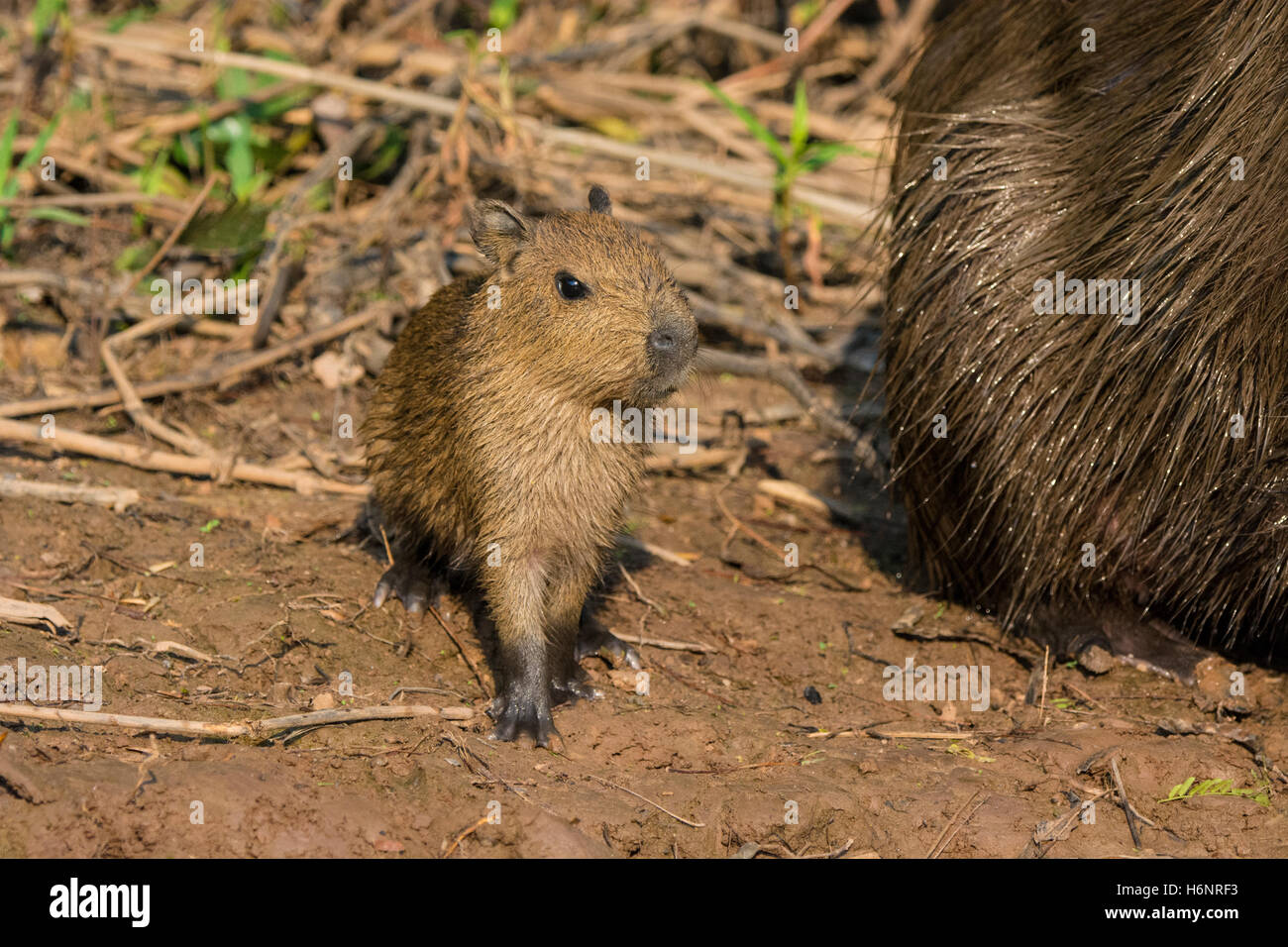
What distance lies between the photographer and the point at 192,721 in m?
3.40

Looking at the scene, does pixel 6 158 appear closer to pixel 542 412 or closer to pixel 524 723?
pixel 542 412

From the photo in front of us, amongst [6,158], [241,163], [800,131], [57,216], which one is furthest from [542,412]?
[6,158]

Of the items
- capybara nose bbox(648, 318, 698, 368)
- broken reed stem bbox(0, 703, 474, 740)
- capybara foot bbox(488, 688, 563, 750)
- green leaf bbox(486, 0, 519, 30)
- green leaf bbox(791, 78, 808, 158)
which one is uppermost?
green leaf bbox(486, 0, 519, 30)

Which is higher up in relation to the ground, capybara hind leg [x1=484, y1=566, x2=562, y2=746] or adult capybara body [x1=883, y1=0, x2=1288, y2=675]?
adult capybara body [x1=883, y1=0, x2=1288, y2=675]

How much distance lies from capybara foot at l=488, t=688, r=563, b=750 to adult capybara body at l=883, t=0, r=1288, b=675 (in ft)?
4.80

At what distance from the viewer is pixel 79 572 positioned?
13.4ft

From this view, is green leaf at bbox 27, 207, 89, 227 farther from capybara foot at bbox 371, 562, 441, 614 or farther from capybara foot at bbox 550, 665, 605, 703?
capybara foot at bbox 550, 665, 605, 703

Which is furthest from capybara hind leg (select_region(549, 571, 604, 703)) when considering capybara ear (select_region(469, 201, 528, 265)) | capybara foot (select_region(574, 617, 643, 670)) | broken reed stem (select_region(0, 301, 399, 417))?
broken reed stem (select_region(0, 301, 399, 417))

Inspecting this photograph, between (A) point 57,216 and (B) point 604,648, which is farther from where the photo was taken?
(A) point 57,216

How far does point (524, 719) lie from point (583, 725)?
20cm

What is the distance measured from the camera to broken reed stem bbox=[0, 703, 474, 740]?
327 centimetres

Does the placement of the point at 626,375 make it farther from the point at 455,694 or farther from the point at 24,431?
the point at 24,431

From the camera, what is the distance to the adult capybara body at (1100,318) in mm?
3770

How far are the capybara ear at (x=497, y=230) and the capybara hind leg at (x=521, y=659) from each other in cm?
86
